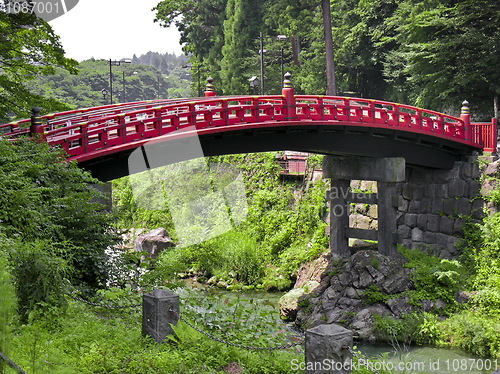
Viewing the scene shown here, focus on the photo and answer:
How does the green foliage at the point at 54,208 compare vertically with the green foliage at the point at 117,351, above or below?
above

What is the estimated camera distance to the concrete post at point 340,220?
2372 centimetres

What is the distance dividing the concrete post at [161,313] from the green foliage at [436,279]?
1308cm

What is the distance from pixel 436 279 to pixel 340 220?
4323 mm

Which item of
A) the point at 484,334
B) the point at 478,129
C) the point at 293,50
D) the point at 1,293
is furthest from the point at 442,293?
the point at 293,50

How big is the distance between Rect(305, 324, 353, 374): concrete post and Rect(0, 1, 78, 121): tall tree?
11.6 meters

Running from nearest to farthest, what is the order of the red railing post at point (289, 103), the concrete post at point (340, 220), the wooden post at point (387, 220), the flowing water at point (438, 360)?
the flowing water at point (438, 360), the red railing post at point (289, 103), the wooden post at point (387, 220), the concrete post at point (340, 220)

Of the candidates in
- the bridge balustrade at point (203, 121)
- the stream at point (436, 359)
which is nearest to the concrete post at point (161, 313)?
the stream at point (436, 359)

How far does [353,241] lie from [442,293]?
5.73 metres

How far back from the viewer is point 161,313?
856cm

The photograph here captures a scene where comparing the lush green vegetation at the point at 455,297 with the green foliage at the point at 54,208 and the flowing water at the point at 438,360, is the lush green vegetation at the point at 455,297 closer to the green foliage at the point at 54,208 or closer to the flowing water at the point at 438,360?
the flowing water at the point at 438,360

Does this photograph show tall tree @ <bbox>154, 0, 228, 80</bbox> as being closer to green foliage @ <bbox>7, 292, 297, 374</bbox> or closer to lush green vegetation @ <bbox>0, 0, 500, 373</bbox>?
lush green vegetation @ <bbox>0, 0, 500, 373</bbox>

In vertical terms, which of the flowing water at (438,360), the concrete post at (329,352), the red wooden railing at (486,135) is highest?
the red wooden railing at (486,135)

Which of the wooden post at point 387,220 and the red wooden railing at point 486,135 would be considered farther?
the red wooden railing at point 486,135

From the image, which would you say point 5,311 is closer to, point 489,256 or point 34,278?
point 34,278
